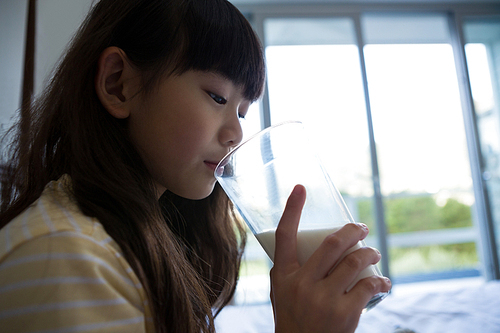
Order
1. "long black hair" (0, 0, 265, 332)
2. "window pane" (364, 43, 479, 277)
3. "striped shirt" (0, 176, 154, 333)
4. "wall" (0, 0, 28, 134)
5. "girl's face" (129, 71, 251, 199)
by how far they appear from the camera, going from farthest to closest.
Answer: "window pane" (364, 43, 479, 277), "wall" (0, 0, 28, 134), "girl's face" (129, 71, 251, 199), "long black hair" (0, 0, 265, 332), "striped shirt" (0, 176, 154, 333)

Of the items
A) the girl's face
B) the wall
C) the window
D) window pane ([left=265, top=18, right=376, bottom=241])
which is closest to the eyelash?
the girl's face

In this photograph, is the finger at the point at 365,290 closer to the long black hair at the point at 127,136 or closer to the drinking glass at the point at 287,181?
the drinking glass at the point at 287,181

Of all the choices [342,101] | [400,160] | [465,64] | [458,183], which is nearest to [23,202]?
[342,101]

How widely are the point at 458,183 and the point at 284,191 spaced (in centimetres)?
427

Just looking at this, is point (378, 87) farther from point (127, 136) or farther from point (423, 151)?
point (127, 136)

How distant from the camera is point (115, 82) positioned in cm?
64

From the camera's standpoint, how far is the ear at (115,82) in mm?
617

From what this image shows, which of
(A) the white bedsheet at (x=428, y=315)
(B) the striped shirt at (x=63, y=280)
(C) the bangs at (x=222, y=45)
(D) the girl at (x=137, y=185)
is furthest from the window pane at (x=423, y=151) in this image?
(B) the striped shirt at (x=63, y=280)

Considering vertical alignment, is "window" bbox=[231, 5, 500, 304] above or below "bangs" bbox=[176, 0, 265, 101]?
above

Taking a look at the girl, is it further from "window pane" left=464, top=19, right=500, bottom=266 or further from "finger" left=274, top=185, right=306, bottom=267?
"window pane" left=464, top=19, right=500, bottom=266

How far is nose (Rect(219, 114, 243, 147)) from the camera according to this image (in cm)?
64

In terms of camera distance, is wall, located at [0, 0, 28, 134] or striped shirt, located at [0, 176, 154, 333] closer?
striped shirt, located at [0, 176, 154, 333]

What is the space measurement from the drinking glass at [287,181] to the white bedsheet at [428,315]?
465 millimetres

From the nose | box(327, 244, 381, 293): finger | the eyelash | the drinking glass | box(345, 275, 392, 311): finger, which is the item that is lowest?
box(345, 275, 392, 311): finger
